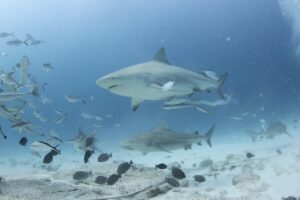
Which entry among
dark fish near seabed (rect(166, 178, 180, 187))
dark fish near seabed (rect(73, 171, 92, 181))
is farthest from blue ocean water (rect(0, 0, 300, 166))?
dark fish near seabed (rect(166, 178, 180, 187))

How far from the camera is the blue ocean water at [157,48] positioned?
181 feet

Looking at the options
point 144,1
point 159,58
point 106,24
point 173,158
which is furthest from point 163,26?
point 159,58

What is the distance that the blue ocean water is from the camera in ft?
181

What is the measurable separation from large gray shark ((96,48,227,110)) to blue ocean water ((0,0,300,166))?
34.1m

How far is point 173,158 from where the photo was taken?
67.6ft

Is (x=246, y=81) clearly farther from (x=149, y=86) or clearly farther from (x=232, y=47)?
(x=149, y=86)

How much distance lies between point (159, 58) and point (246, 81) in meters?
63.2

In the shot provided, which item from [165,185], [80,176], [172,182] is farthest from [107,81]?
[80,176]

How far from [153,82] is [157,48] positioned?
329ft

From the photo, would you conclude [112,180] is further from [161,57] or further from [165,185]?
[161,57]

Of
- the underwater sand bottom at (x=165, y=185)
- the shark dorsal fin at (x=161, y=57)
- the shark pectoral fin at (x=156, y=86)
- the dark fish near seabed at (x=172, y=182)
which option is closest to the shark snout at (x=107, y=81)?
the shark pectoral fin at (x=156, y=86)

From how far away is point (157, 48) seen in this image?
107m

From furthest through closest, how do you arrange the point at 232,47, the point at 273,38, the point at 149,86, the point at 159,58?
1. the point at 232,47
2. the point at 273,38
3. the point at 159,58
4. the point at 149,86

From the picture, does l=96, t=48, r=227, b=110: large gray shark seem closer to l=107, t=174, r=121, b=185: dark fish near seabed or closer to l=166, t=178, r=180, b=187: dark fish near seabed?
l=107, t=174, r=121, b=185: dark fish near seabed
